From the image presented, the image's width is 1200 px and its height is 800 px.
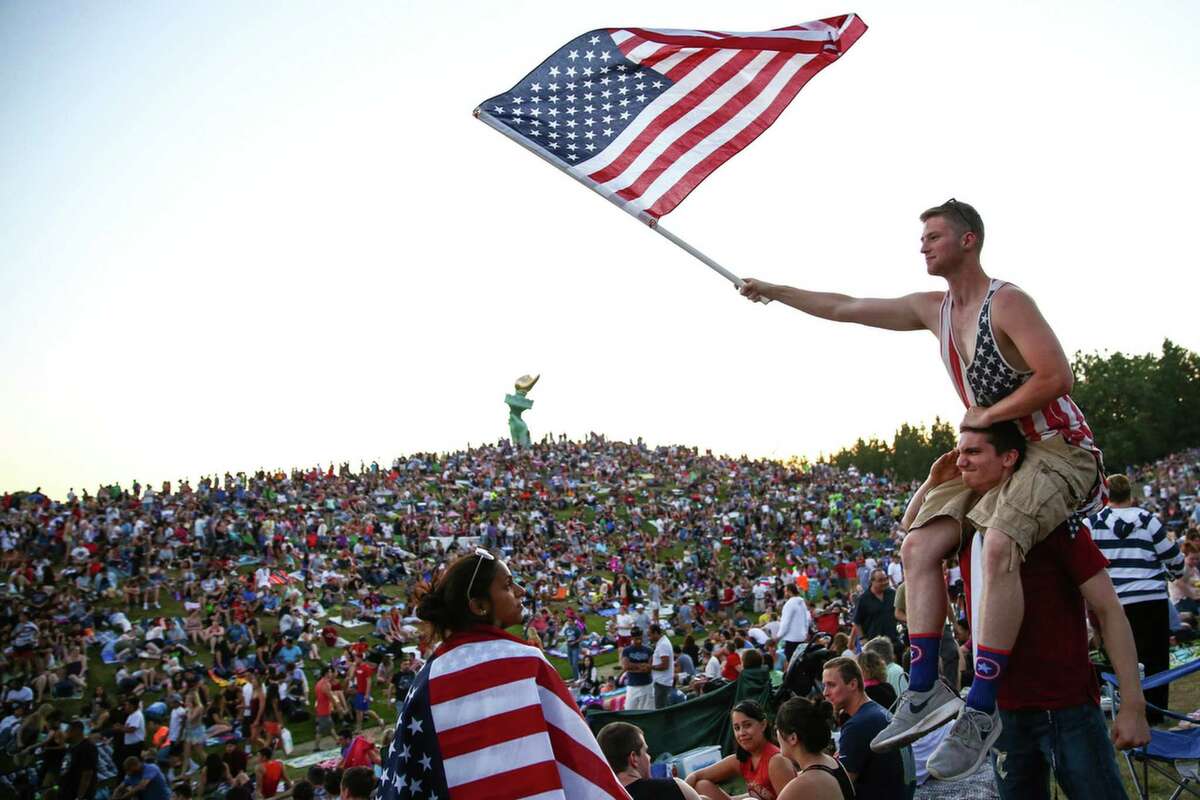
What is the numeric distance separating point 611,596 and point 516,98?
84.8 ft

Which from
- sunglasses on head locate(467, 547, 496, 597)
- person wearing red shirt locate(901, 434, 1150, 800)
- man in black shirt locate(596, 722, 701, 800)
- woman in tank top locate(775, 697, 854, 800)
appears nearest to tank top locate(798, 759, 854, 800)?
woman in tank top locate(775, 697, 854, 800)

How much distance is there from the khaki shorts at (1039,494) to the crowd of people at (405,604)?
0.56m

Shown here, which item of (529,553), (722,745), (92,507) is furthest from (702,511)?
(722,745)

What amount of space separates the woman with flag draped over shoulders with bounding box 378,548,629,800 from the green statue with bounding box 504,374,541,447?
1901 inches

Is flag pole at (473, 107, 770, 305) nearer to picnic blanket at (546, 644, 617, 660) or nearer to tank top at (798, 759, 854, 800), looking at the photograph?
tank top at (798, 759, 854, 800)

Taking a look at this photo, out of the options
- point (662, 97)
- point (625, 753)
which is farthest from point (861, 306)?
point (625, 753)

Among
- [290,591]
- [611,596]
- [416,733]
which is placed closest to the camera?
[416,733]

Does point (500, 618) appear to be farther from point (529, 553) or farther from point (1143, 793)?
point (529, 553)

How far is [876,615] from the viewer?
32.2 feet

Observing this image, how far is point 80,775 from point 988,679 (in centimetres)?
1256

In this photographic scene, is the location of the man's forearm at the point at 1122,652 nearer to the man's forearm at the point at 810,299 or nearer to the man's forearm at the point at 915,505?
the man's forearm at the point at 915,505

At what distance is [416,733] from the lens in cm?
291

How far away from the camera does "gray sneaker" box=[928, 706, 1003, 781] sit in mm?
2688

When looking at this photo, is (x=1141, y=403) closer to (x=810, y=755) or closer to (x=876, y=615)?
(x=876, y=615)
